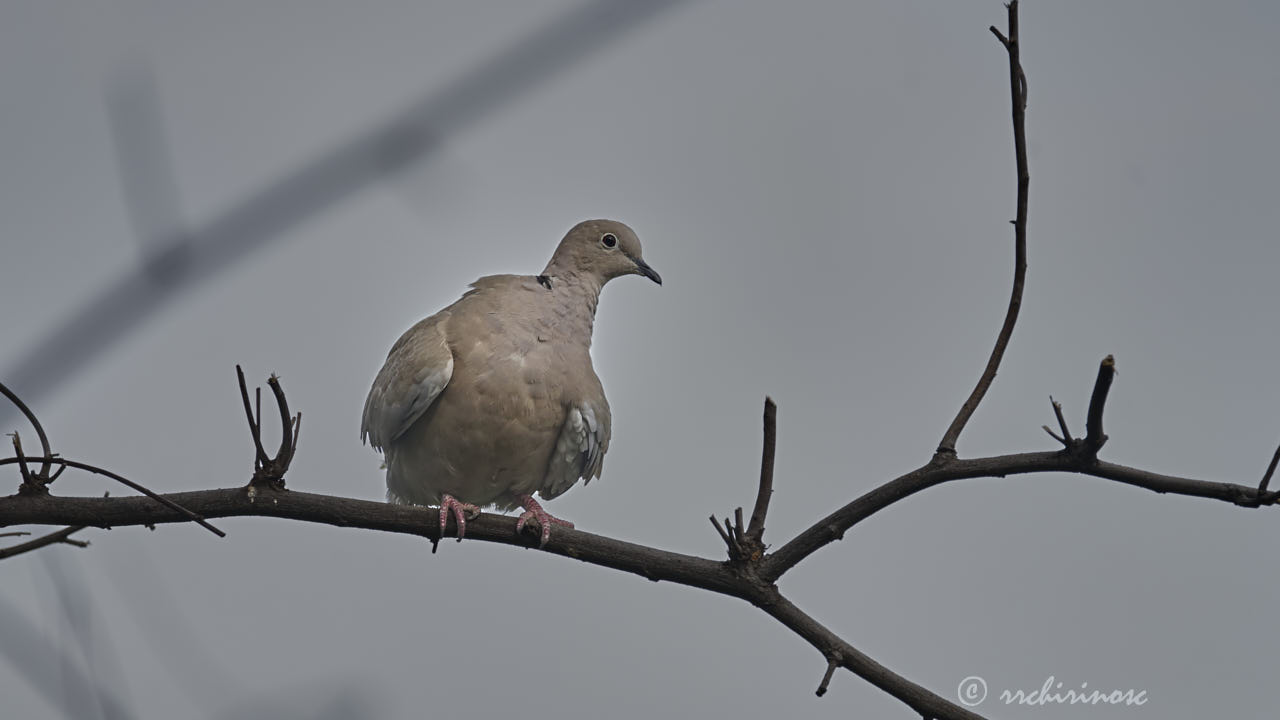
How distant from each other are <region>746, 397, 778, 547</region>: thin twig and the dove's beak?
300 centimetres

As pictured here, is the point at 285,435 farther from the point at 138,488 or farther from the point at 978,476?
the point at 978,476

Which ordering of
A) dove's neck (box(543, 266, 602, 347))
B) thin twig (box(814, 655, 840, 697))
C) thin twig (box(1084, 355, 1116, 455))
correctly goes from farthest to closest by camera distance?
dove's neck (box(543, 266, 602, 347)) < thin twig (box(814, 655, 840, 697)) < thin twig (box(1084, 355, 1116, 455))

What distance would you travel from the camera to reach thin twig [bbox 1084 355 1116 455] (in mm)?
2557

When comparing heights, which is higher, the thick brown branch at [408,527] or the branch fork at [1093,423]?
the branch fork at [1093,423]

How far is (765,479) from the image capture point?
3.24 metres

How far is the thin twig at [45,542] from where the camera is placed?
3.37 metres

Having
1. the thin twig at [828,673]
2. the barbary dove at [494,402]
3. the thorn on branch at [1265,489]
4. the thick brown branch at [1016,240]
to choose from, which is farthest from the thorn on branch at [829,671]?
the barbary dove at [494,402]

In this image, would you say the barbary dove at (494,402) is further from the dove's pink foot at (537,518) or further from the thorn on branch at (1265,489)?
the thorn on branch at (1265,489)

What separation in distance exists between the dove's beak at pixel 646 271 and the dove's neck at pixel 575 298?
0.95 ft

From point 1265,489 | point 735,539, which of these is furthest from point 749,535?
point 1265,489

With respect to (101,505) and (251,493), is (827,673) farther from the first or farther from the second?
(101,505)

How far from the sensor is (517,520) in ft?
14.2

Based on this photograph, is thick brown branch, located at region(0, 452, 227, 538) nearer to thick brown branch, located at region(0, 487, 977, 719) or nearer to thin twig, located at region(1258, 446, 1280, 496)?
thick brown branch, located at region(0, 487, 977, 719)

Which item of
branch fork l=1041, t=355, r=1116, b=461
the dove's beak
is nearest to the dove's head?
the dove's beak
